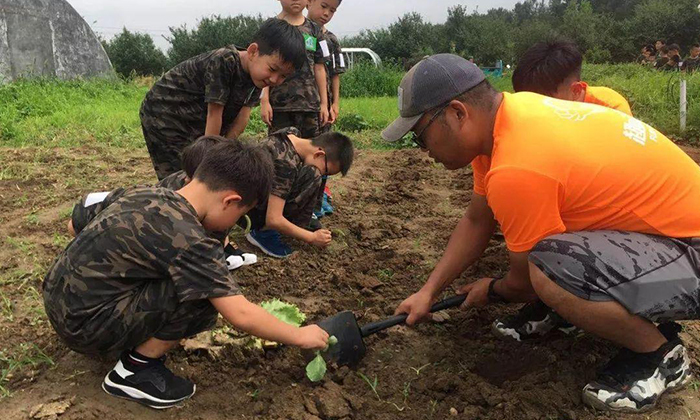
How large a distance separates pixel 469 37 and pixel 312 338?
1627 inches

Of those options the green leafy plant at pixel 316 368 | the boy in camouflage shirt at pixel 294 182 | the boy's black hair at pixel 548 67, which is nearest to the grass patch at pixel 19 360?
the green leafy plant at pixel 316 368

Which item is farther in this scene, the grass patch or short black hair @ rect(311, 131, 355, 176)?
short black hair @ rect(311, 131, 355, 176)

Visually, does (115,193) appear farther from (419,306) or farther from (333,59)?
A: (333,59)

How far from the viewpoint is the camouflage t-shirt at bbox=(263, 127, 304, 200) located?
3.49m

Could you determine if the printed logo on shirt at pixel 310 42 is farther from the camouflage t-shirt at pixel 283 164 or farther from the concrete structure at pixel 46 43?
the concrete structure at pixel 46 43

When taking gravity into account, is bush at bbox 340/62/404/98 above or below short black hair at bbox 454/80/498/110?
below

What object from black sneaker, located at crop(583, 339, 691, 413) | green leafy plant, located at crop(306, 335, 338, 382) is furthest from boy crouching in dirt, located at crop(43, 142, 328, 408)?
black sneaker, located at crop(583, 339, 691, 413)

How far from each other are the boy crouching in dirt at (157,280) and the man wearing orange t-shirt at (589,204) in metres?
0.70

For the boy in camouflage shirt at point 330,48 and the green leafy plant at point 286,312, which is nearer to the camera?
the green leafy plant at point 286,312

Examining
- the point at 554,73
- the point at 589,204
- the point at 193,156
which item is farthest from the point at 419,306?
the point at 554,73

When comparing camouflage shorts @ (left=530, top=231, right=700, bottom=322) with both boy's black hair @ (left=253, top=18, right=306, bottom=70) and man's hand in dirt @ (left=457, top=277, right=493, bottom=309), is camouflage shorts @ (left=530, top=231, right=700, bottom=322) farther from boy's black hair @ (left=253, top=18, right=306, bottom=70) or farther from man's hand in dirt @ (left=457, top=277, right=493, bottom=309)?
boy's black hair @ (left=253, top=18, right=306, bottom=70)

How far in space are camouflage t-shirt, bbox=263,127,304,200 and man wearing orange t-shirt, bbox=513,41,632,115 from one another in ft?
4.54

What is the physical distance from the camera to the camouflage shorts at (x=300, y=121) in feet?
15.2

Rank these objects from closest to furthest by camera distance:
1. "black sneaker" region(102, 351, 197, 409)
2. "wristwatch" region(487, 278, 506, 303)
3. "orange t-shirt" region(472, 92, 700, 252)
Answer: "orange t-shirt" region(472, 92, 700, 252) → "black sneaker" region(102, 351, 197, 409) → "wristwatch" region(487, 278, 506, 303)
